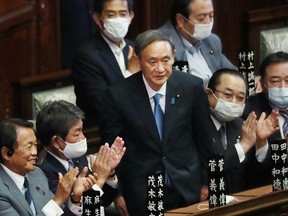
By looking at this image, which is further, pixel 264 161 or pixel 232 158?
pixel 264 161

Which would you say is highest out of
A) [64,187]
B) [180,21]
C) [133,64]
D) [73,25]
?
[73,25]

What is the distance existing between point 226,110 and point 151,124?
43cm

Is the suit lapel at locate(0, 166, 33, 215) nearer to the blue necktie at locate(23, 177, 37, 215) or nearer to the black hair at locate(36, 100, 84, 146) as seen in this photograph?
the blue necktie at locate(23, 177, 37, 215)

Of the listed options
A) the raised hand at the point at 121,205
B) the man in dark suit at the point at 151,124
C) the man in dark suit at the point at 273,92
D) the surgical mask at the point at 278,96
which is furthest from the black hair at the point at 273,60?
the raised hand at the point at 121,205

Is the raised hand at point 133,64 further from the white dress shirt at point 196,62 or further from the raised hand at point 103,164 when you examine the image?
the raised hand at point 103,164

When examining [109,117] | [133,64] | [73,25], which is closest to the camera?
[109,117]

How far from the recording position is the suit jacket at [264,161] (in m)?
6.03

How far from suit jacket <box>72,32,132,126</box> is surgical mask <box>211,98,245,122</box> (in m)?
0.55

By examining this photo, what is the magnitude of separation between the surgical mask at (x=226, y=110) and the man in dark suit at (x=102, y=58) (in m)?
0.50

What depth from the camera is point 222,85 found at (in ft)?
19.6

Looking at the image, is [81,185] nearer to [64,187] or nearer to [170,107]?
[64,187]

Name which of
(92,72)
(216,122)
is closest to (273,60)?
(216,122)

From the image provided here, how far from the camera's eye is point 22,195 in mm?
5137

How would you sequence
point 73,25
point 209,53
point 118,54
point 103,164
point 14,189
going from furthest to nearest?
point 73,25 → point 209,53 → point 118,54 → point 103,164 → point 14,189
